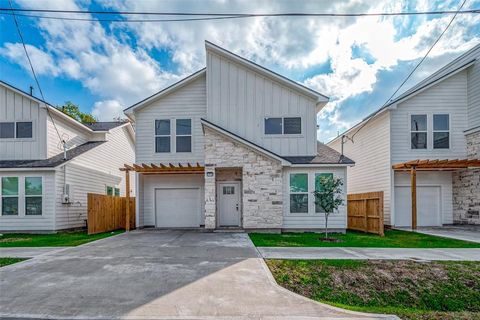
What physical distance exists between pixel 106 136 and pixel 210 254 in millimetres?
13320

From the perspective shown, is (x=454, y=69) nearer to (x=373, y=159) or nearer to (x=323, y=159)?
(x=373, y=159)

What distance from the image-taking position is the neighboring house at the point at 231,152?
11812mm

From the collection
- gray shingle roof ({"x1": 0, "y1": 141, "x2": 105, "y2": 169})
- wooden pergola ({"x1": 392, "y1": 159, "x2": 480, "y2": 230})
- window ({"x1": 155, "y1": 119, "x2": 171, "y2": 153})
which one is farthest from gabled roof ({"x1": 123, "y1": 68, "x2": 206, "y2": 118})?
wooden pergola ({"x1": 392, "y1": 159, "x2": 480, "y2": 230})

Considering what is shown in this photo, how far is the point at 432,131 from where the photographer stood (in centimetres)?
1362

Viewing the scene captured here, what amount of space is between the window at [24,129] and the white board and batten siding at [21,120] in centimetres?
18

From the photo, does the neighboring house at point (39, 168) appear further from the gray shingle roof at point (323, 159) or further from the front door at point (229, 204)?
the gray shingle roof at point (323, 159)

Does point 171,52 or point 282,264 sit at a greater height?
point 171,52

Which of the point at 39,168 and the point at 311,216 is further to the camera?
the point at 39,168

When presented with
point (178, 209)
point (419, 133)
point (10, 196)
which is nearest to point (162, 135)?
point (178, 209)

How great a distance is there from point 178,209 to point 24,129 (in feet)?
27.9

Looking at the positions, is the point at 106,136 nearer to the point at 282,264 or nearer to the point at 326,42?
the point at 326,42

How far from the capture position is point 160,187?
46.0ft

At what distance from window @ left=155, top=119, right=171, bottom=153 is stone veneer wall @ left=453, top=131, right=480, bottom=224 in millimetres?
14677

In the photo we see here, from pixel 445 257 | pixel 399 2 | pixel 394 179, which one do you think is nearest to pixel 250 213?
pixel 445 257
